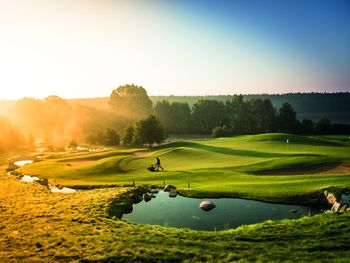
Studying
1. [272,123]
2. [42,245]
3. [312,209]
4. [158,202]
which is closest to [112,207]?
[158,202]

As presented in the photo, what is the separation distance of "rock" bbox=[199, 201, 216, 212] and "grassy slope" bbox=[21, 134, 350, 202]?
12.0 ft

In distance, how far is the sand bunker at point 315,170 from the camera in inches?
1863

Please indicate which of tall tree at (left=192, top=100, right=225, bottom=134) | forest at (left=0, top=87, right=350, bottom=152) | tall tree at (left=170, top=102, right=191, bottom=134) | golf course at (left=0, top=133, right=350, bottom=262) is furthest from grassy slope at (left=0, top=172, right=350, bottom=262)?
tall tree at (left=170, top=102, right=191, bottom=134)

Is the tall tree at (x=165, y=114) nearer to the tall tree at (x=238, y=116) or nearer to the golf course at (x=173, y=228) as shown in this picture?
the tall tree at (x=238, y=116)

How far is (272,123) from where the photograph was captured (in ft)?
501

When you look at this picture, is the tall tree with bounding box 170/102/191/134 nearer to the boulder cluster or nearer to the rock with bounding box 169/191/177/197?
the rock with bounding box 169/191/177/197

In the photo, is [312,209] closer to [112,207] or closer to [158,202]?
[158,202]

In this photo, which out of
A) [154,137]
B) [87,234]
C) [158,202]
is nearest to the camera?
[87,234]

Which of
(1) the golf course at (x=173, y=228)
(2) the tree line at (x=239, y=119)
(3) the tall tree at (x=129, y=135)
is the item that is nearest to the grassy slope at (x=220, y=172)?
(1) the golf course at (x=173, y=228)

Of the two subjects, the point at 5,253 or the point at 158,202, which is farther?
the point at 158,202

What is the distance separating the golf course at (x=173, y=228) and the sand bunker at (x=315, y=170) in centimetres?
→ 13

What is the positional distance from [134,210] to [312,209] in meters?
17.4

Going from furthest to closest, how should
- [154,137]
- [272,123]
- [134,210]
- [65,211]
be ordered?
[272,123] → [154,137] → [134,210] → [65,211]

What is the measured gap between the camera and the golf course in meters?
19.8
